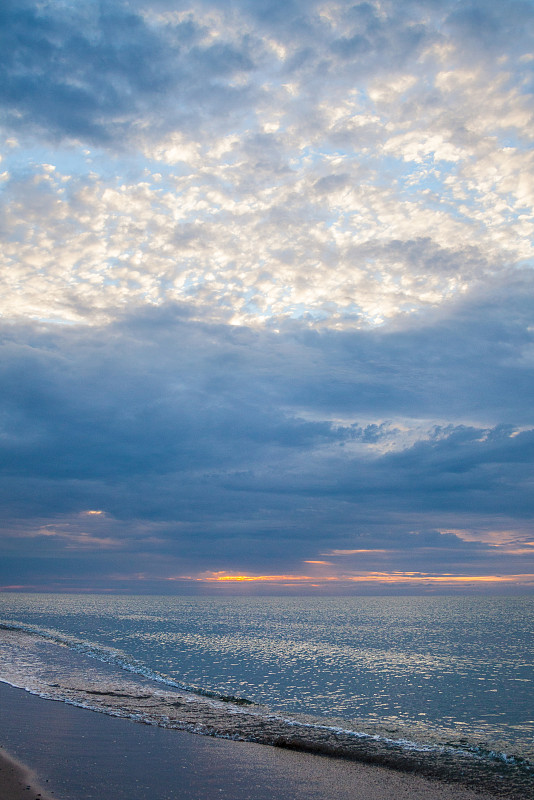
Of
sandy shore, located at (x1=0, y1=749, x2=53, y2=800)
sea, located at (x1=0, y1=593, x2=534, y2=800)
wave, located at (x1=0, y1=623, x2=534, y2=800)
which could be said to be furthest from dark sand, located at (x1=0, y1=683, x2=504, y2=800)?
sea, located at (x1=0, y1=593, x2=534, y2=800)

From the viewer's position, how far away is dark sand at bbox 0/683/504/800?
15812mm

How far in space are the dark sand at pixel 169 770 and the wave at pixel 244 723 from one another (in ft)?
5.02

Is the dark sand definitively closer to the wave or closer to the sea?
the wave

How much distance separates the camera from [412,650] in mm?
68250

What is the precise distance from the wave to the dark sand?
1.53 metres

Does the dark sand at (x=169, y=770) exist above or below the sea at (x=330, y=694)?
above

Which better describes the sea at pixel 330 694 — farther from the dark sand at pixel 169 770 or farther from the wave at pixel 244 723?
the dark sand at pixel 169 770

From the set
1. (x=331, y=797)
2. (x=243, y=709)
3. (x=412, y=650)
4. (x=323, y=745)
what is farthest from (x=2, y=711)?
(x=412, y=650)

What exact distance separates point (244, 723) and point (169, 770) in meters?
10.3

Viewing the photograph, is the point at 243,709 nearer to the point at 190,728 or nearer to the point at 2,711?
the point at 190,728

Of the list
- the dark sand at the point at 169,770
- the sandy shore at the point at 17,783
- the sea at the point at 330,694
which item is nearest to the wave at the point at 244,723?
the sea at the point at 330,694

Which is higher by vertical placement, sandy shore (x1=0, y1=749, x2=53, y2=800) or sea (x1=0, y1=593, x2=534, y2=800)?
sandy shore (x1=0, y1=749, x2=53, y2=800)

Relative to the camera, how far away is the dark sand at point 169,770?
15.8m

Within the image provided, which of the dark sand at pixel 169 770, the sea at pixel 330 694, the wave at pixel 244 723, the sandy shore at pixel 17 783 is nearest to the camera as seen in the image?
the sandy shore at pixel 17 783
